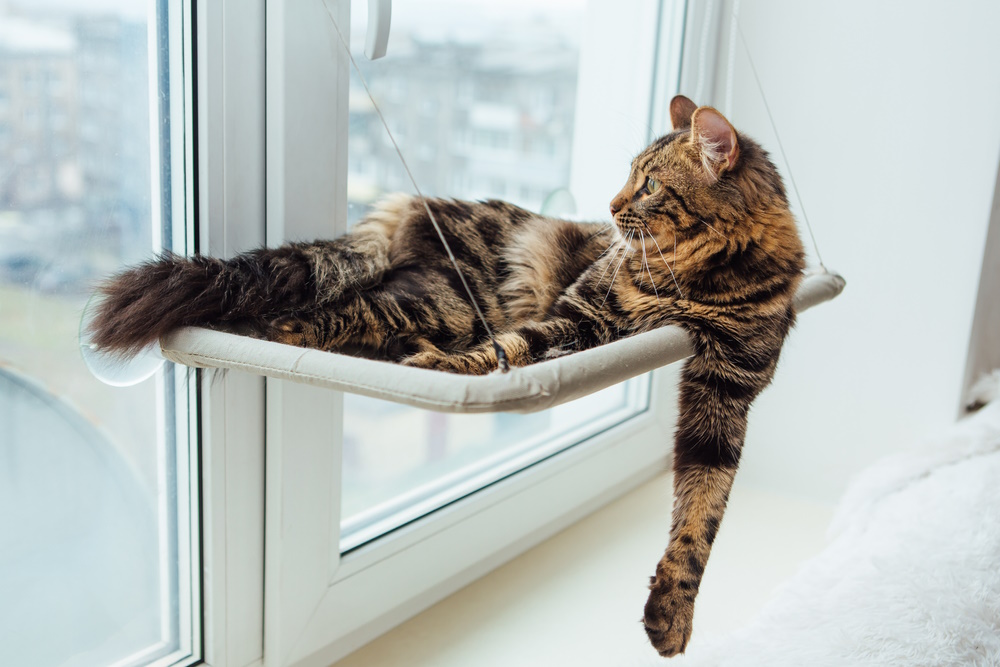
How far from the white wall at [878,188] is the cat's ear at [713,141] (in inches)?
28.5

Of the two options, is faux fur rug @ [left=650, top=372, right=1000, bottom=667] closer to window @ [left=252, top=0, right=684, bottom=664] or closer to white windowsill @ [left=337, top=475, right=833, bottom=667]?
white windowsill @ [left=337, top=475, right=833, bottom=667]

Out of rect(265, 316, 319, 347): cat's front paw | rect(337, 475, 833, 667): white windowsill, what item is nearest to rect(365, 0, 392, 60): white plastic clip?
rect(265, 316, 319, 347): cat's front paw

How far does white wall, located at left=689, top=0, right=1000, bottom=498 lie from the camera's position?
5.65 feet

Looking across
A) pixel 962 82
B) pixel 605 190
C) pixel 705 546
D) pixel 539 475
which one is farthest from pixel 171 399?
pixel 962 82

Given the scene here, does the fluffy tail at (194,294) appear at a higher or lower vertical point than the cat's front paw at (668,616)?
higher

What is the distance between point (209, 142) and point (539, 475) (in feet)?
3.17

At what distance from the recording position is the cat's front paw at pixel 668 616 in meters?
0.96

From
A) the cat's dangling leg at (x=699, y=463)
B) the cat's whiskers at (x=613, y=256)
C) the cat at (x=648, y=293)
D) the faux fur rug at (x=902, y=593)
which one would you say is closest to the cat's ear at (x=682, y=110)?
the cat at (x=648, y=293)

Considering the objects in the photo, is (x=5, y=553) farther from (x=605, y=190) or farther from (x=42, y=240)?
(x=605, y=190)

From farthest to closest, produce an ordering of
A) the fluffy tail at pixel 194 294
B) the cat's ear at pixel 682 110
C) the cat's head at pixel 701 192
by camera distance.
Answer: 1. the cat's ear at pixel 682 110
2. the cat's head at pixel 701 192
3. the fluffy tail at pixel 194 294

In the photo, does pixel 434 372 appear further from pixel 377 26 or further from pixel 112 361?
pixel 377 26

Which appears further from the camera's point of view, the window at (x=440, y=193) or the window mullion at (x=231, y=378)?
the window at (x=440, y=193)

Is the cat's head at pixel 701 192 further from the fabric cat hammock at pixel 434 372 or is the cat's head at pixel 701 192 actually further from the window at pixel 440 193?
the window at pixel 440 193

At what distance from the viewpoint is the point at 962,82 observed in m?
1.70
